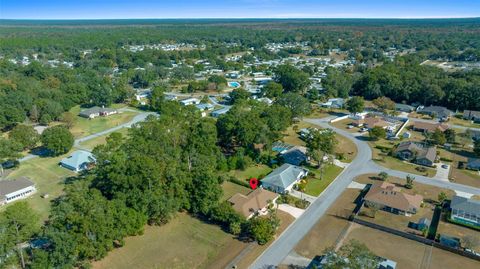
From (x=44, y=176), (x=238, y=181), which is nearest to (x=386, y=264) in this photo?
(x=238, y=181)

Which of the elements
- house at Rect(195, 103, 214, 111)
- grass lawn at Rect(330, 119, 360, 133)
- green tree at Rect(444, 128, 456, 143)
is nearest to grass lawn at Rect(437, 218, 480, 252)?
green tree at Rect(444, 128, 456, 143)

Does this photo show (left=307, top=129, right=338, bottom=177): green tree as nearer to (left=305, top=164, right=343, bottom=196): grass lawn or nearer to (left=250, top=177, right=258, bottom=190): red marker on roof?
(left=305, top=164, right=343, bottom=196): grass lawn

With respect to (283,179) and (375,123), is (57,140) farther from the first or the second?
(375,123)

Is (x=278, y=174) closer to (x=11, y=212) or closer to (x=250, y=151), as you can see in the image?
(x=250, y=151)

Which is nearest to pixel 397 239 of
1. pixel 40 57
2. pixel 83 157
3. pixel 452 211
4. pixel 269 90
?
pixel 452 211

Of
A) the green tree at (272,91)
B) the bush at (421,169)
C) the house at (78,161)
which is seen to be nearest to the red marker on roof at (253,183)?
the house at (78,161)
